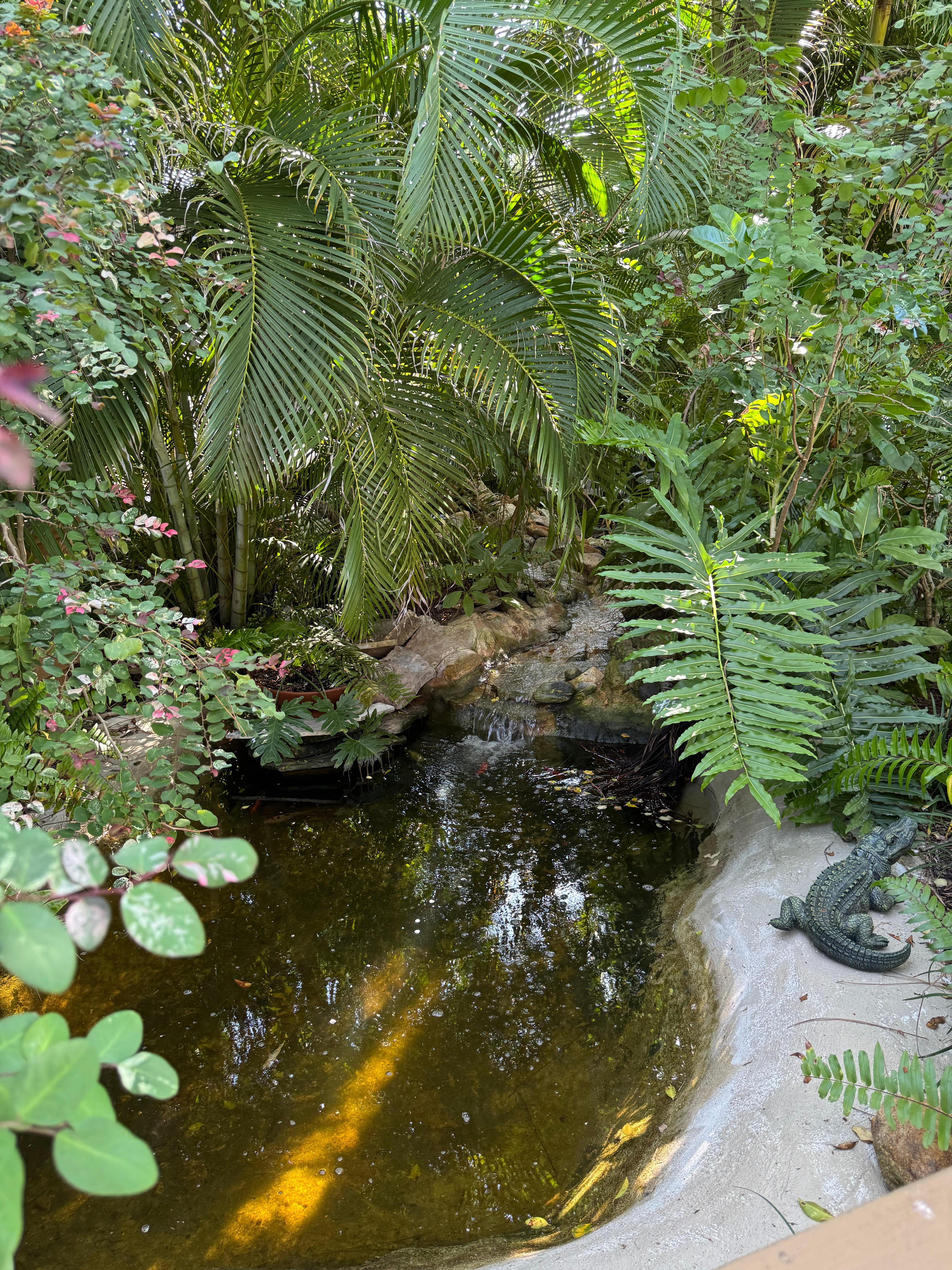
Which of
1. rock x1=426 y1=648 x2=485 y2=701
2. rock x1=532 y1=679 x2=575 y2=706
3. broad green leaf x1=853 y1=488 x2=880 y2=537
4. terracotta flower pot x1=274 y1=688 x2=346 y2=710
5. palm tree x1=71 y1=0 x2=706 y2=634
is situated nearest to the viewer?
palm tree x1=71 y1=0 x2=706 y2=634

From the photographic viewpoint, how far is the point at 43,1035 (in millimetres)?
424

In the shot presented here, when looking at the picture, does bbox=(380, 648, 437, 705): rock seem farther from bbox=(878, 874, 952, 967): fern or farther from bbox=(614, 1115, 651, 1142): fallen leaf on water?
bbox=(878, 874, 952, 967): fern

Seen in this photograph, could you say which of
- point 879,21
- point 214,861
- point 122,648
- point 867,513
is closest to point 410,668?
point 867,513

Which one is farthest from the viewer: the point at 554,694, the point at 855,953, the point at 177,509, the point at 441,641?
the point at 441,641

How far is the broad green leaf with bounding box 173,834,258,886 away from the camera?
0.45 meters

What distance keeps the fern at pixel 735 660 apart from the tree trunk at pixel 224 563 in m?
2.13

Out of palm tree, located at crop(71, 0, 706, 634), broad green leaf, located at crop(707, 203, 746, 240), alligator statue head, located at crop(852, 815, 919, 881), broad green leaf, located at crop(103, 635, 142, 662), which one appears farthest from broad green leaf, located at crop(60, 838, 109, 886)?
broad green leaf, located at crop(707, 203, 746, 240)

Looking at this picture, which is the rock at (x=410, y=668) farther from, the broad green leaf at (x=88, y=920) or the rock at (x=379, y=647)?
the broad green leaf at (x=88, y=920)

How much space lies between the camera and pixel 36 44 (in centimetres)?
139

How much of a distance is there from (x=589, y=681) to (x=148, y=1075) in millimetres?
3907

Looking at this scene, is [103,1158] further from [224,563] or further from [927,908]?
[224,563]

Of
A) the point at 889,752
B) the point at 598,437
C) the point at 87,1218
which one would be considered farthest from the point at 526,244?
the point at 87,1218

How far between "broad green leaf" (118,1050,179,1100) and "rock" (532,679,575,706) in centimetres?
380

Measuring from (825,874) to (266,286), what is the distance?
242 cm
